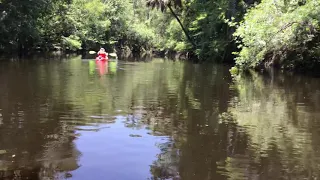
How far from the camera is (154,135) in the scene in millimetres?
7855

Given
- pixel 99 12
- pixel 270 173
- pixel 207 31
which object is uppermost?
pixel 99 12

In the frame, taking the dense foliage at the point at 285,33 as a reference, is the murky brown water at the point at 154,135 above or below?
below

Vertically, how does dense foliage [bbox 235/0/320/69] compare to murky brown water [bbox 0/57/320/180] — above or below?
above

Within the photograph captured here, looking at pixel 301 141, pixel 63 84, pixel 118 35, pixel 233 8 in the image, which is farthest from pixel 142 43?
pixel 301 141

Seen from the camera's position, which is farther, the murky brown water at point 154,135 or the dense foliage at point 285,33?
the dense foliage at point 285,33

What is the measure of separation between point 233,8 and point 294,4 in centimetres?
1446

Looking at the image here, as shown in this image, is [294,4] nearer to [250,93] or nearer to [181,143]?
[250,93]

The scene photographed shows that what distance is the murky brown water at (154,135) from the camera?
5746 millimetres

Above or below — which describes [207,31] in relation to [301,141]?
above

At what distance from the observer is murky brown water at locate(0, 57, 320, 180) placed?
226 inches

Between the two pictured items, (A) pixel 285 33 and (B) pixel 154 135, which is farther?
(A) pixel 285 33

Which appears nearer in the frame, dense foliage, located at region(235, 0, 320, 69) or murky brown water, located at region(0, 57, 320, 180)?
murky brown water, located at region(0, 57, 320, 180)

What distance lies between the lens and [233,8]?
35.4 m

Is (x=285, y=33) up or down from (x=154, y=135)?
up
